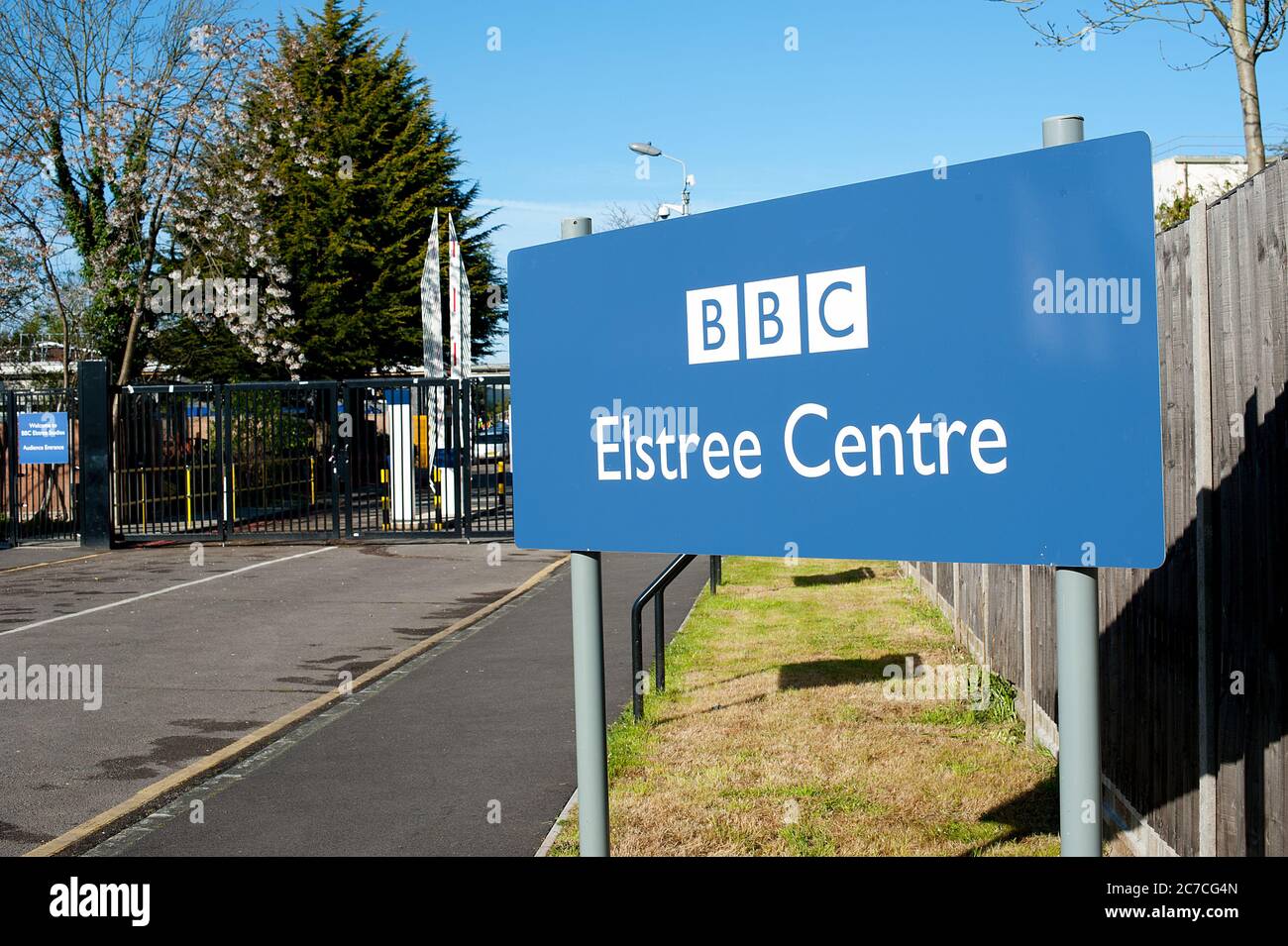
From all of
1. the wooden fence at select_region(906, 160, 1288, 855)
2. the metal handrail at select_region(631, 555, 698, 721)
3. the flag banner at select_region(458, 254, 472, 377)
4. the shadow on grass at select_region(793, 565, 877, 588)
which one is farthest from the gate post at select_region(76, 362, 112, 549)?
the wooden fence at select_region(906, 160, 1288, 855)

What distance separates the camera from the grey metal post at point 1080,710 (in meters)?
2.23

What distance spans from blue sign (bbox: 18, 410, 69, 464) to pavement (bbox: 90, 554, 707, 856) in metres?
14.1

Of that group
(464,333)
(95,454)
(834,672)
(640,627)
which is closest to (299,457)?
(95,454)

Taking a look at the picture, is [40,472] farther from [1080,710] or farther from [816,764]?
[1080,710]

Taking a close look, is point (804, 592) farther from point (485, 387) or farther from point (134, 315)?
point (134, 315)

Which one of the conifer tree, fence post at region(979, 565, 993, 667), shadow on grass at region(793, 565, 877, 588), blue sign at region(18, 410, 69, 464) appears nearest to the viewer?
fence post at region(979, 565, 993, 667)

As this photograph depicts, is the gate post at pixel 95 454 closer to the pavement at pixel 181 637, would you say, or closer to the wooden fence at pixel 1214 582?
the pavement at pixel 181 637

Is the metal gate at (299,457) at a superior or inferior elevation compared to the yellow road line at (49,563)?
superior

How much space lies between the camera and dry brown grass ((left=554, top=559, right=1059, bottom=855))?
5.05 metres

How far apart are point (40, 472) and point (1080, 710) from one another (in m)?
23.6

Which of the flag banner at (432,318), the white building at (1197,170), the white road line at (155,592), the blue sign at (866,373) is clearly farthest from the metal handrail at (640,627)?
the white building at (1197,170)

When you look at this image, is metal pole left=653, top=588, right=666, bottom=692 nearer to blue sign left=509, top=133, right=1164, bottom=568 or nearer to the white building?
blue sign left=509, top=133, right=1164, bottom=568
